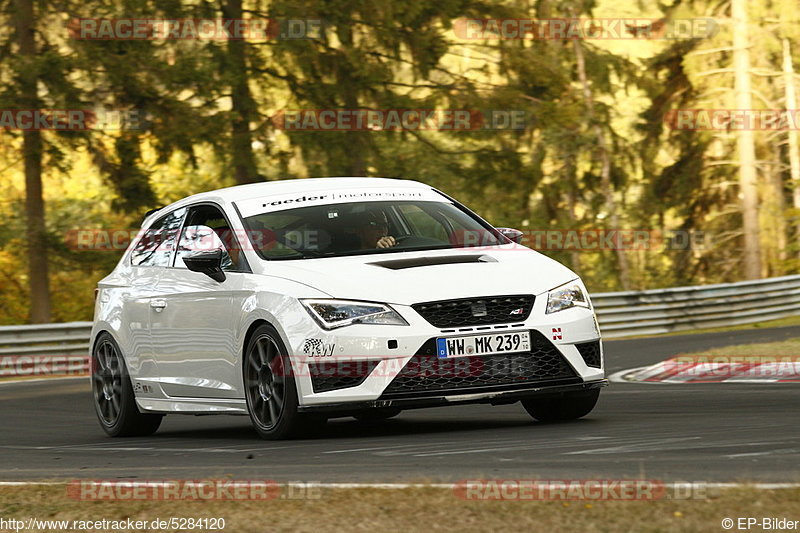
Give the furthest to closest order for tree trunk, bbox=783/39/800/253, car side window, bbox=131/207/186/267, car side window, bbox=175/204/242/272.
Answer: tree trunk, bbox=783/39/800/253, car side window, bbox=131/207/186/267, car side window, bbox=175/204/242/272

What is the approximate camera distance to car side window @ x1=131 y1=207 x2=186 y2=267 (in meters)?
10.9

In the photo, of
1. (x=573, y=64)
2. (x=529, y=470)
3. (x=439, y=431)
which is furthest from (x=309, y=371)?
(x=573, y=64)

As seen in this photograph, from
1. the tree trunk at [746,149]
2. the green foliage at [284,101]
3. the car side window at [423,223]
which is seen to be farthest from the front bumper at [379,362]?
the tree trunk at [746,149]

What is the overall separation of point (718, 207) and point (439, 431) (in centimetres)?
4002

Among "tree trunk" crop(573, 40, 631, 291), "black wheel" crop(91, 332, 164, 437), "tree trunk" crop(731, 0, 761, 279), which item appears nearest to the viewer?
"black wheel" crop(91, 332, 164, 437)

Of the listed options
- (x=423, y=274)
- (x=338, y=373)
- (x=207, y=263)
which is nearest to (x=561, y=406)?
(x=423, y=274)

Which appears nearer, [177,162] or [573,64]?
[177,162]

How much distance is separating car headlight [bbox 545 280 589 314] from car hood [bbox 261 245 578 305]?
0.05 m

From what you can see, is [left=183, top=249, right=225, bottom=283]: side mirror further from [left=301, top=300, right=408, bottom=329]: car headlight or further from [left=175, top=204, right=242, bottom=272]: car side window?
[left=301, top=300, right=408, bottom=329]: car headlight

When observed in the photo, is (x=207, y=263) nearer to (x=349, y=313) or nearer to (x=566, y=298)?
(x=349, y=313)

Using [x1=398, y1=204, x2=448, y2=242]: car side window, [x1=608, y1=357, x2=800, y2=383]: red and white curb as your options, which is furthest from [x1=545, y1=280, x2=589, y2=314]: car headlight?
[x1=608, y1=357, x2=800, y2=383]: red and white curb

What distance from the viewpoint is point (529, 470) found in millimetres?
6902

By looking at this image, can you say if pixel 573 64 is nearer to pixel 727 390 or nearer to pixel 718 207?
pixel 718 207

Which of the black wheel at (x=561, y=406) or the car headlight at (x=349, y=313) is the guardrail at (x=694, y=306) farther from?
the car headlight at (x=349, y=313)
